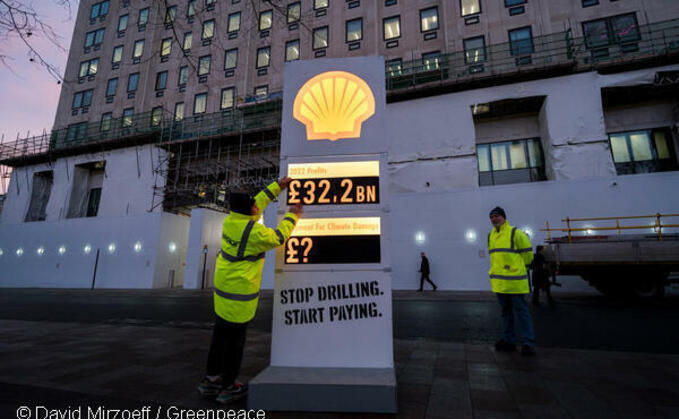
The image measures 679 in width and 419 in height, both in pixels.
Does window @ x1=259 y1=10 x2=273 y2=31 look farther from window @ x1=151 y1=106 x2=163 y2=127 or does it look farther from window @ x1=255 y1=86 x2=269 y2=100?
window @ x1=151 y1=106 x2=163 y2=127

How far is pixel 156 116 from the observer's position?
1011 inches

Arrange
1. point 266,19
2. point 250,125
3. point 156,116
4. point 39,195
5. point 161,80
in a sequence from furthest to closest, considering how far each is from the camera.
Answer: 1. point 161,80
2. point 39,195
3. point 156,116
4. point 266,19
5. point 250,125

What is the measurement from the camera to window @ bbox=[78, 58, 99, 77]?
2869 cm

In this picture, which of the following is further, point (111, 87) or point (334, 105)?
point (111, 87)

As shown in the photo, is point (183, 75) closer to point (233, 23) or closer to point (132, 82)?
point (132, 82)

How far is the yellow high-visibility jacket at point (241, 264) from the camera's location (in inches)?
117

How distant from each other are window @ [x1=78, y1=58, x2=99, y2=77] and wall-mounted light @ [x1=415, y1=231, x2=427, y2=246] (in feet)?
106

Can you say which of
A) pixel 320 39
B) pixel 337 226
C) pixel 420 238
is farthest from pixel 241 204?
pixel 320 39

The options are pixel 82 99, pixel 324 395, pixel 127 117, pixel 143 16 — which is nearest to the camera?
pixel 324 395

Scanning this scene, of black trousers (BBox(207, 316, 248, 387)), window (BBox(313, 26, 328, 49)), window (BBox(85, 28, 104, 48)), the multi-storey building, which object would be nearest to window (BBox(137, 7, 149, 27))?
the multi-storey building

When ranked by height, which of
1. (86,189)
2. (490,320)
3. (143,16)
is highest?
(143,16)

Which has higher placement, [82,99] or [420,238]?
[82,99]

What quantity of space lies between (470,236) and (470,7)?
14919 mm

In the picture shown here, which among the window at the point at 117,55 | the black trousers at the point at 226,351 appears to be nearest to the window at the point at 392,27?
the black trousers at the point at 226,351
